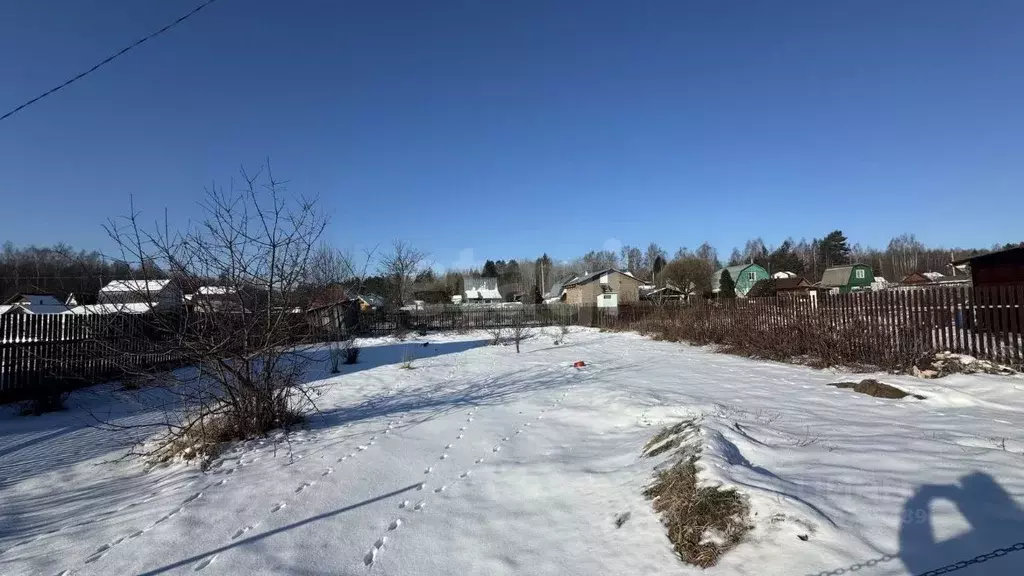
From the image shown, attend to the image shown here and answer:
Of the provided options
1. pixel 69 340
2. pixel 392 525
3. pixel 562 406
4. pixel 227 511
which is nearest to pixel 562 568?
pixel 392 525

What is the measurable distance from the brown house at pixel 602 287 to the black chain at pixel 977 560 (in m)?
54.2

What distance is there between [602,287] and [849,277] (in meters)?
29.4

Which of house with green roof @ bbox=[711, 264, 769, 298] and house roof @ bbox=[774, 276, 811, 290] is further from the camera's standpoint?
house with green roof @ bbox=[711, 264, 769, 298]

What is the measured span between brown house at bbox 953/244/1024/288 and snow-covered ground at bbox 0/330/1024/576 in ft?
28.5

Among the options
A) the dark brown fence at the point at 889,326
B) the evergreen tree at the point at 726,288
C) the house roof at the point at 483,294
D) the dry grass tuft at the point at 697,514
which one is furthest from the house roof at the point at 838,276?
the dry grass tuft at the point at 697,514

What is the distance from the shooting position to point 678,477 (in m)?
3.64

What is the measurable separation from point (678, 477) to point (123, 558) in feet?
12.4

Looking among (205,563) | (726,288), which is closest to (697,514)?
(205,563)

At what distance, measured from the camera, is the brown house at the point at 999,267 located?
1343 centimetres

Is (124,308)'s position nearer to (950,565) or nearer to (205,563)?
(205,563)

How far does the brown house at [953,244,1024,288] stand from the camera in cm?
1343

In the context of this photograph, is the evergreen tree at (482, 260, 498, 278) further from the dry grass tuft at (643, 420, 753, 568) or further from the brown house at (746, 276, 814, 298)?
the dry grass tuft at (643, 420, 753, 568)

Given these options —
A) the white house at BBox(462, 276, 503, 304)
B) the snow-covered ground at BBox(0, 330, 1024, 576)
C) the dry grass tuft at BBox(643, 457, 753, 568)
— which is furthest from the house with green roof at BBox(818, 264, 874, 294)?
the dry grass tuft at BBox(643, 457, 753, 568)

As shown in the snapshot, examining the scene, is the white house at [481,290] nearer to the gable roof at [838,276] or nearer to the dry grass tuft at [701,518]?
the gable roof at [838,276]
